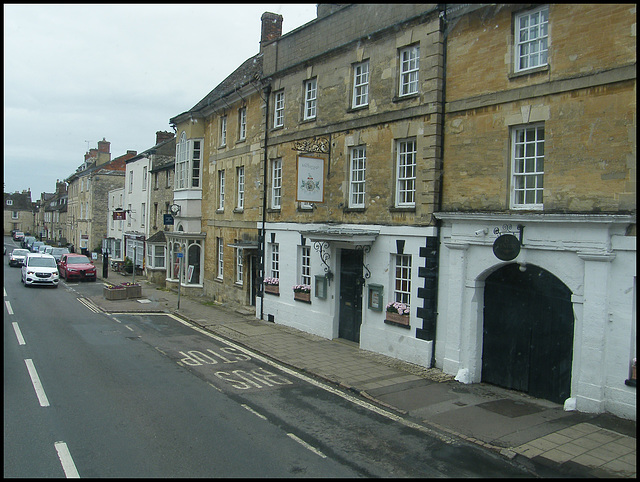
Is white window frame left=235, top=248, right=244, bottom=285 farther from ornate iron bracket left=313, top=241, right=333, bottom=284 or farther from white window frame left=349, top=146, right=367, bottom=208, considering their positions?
white window frame left=349, top=146, right=367, bottom=208

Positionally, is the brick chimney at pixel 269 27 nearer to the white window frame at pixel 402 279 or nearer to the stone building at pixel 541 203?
the stone building at pixel 541 203

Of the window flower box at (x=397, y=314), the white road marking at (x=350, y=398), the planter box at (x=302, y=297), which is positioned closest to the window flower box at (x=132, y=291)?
the white road marking at (x=350, y=398)

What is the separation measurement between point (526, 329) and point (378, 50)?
8866mm

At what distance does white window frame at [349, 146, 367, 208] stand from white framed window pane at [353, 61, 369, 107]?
1436mm

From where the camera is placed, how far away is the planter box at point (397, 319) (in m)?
14.0

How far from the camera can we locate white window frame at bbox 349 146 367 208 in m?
16.2

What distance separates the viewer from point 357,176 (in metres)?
16.3

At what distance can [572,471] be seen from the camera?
24.5 feet

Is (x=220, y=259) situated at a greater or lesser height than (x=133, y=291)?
greater

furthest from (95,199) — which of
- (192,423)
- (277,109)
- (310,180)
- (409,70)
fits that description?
(192,423)

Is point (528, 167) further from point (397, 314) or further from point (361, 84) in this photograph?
point (361, 84)

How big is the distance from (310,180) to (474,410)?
8.78 m

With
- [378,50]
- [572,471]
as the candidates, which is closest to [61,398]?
[572,471]

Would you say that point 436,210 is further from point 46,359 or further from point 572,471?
point 46,359
